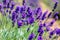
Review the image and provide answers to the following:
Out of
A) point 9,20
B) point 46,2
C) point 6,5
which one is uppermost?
point 6,5

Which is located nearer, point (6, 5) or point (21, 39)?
point (21, 39)

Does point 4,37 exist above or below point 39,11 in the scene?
below

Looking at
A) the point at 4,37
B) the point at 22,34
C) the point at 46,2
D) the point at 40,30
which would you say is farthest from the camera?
the point at 46,2

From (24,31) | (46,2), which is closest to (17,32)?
(24,31)

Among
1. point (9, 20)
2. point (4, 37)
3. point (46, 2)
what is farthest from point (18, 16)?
point (46, 2)

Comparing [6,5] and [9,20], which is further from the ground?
[6,5]

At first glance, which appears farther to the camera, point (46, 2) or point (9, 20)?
point (46, 2)

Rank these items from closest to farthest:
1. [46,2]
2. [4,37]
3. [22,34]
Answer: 1. [4,37]
2. [22,34]
3. [46,2]

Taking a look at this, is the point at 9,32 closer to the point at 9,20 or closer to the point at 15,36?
the point at 15,36

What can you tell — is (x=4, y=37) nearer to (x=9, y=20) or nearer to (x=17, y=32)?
(x=17, y=32)
